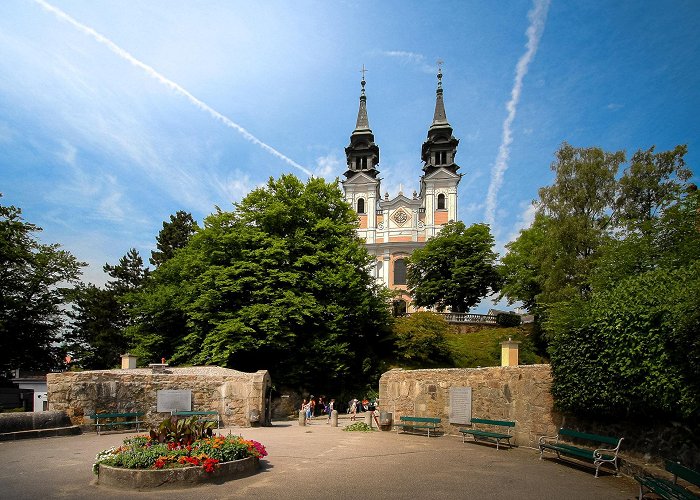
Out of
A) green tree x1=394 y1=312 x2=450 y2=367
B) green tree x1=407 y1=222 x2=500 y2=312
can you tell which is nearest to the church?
green tree x1=407 y1=222 x2=500 y2=312

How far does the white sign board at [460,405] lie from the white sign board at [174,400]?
28.1ft

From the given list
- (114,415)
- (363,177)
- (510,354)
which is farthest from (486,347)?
(363,177)

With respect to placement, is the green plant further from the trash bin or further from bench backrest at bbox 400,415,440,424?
the trash bin

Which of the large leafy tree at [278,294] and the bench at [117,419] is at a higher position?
the large leafy tree at [278,294]

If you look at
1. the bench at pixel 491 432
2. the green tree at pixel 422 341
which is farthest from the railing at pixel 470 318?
the bench at pixel 491 432

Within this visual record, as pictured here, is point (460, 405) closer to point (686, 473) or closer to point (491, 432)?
point (491, 432)

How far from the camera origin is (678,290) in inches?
343

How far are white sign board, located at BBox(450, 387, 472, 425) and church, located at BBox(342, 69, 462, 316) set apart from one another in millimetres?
48921

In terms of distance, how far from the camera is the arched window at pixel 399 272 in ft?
215

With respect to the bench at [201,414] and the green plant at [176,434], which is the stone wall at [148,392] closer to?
the bench at [201,414]

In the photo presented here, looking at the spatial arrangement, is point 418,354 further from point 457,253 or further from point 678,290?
point 678,290

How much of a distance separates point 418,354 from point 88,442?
20.0 metres

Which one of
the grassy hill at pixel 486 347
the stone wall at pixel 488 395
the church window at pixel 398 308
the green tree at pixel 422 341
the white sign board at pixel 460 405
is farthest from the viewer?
the church window at pixel 398 308

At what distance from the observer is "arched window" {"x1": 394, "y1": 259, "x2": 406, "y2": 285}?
65500mm
